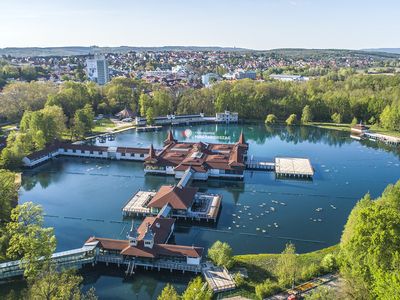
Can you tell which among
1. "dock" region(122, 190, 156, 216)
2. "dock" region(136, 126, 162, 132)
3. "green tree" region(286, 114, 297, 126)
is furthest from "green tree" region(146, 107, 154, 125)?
"dock" region(122, 190, 156, 216)

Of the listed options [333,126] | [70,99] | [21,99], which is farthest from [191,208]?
[21,99]

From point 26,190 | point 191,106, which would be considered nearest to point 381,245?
point 26,190

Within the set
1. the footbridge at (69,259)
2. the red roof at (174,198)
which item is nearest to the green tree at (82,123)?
the red roof at (174,198)

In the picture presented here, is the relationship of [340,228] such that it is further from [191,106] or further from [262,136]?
[191,106]

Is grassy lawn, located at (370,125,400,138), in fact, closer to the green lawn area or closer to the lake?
the lake

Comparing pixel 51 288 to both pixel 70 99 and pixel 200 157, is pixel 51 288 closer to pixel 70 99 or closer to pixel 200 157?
pixel 200 157

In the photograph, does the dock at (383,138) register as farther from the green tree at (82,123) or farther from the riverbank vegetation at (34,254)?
the riverbank vegetation at (34,254)
